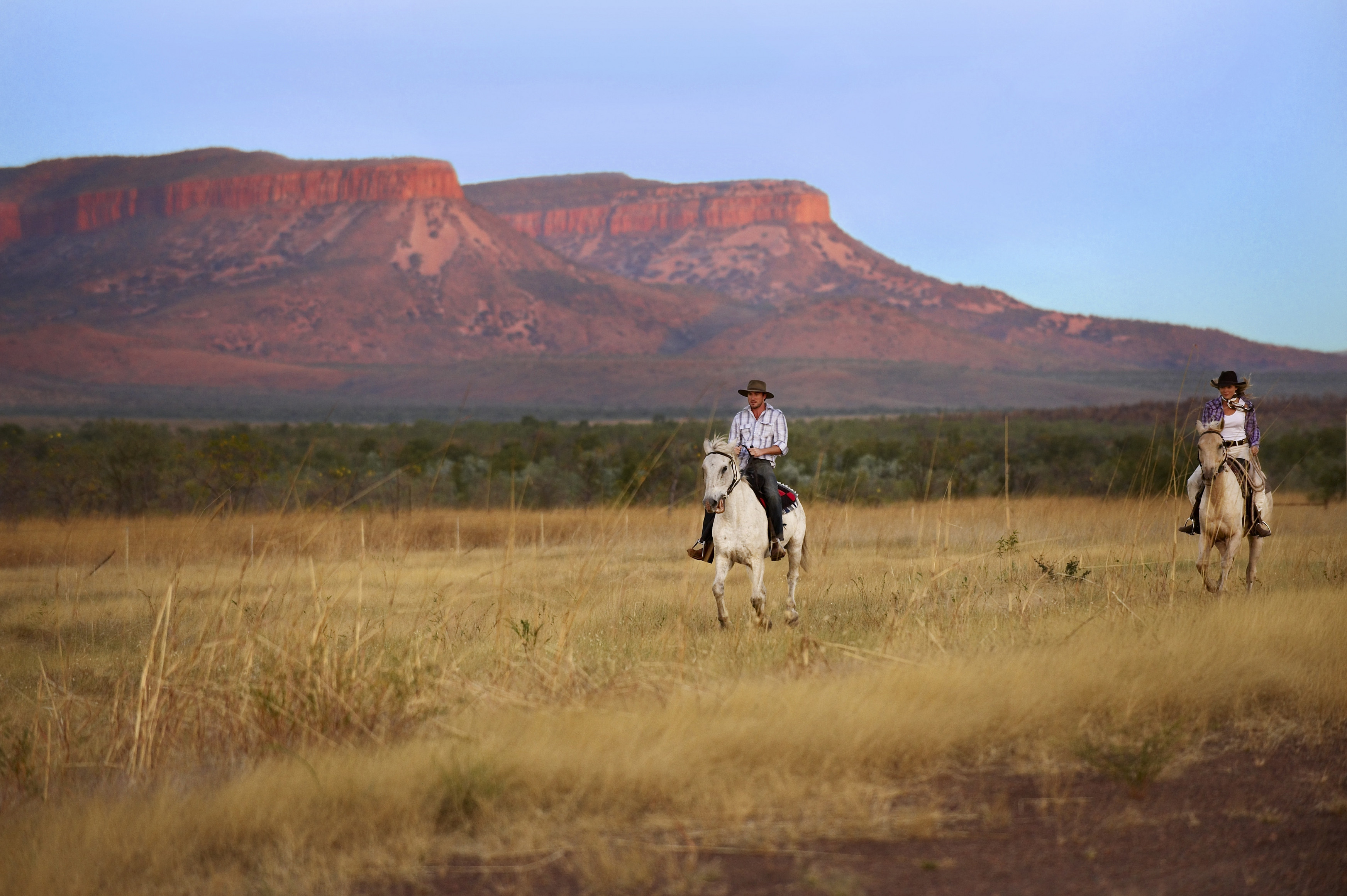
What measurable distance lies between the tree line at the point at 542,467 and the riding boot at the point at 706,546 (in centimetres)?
746

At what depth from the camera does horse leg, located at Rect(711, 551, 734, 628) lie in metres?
11.7

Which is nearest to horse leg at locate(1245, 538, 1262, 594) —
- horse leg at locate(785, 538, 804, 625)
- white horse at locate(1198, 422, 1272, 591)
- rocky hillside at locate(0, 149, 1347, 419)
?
white horse at locate(1198, 422, 1272, 591)

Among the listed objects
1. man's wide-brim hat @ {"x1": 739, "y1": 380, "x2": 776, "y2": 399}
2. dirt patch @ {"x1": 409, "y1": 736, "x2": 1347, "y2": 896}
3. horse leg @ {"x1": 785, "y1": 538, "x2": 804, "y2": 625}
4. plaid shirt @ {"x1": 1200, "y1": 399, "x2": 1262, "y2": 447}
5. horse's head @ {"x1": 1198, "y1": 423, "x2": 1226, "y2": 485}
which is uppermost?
man's wide-brim hat @ {"x1": 739, "y1": 380, "x2": 776, "y2": 399}

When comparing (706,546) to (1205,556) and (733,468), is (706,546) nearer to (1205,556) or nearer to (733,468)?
(733,468)

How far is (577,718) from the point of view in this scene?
716 centimetres

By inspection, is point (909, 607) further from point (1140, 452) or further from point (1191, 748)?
point (1140, 452)

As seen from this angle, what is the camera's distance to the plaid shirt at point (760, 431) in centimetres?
1221

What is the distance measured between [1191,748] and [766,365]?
495ft

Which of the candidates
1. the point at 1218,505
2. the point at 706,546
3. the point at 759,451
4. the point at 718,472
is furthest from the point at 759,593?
the point at 1218,505

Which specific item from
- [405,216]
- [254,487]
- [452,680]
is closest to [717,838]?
[452,680]

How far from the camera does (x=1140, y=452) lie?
36906 mm

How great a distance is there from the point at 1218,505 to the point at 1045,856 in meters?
7.83

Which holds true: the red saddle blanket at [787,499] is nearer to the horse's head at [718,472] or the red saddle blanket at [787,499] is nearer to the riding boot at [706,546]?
the riding boot at [706,546]

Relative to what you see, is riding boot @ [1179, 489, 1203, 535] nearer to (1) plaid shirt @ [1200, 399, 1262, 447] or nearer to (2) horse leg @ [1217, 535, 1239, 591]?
(2) horse leg @ [1217, 535, 1239, 591]
